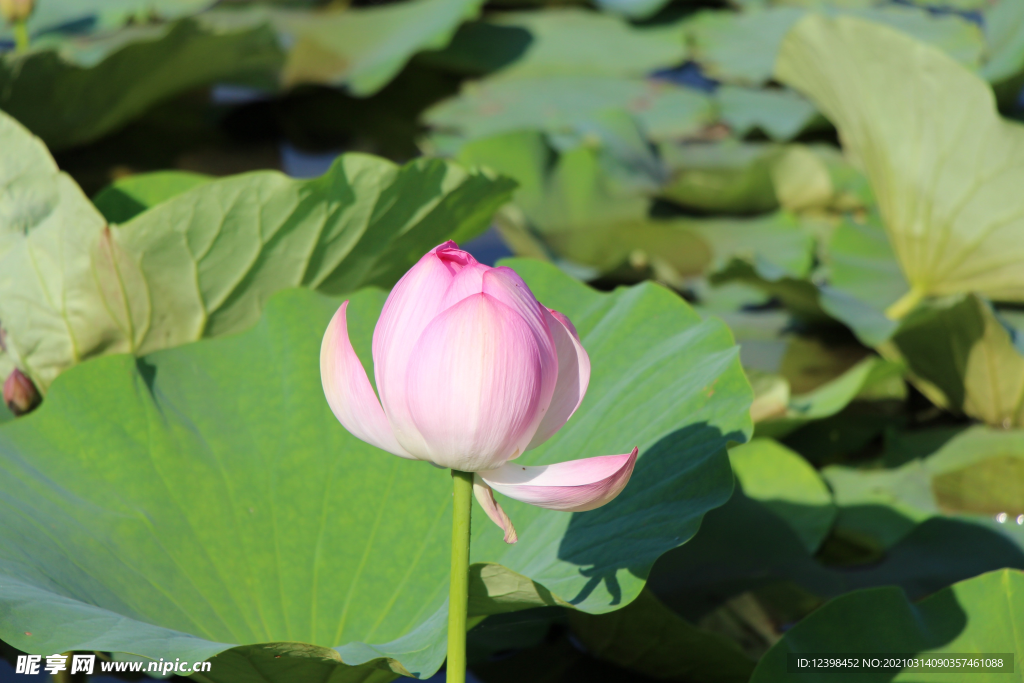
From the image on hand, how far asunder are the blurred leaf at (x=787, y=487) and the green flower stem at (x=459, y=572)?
659 millimetres

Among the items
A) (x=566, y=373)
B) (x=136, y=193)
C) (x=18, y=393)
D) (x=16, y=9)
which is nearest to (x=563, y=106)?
(x=16, y=9)

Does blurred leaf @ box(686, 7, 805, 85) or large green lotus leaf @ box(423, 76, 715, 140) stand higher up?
blurred leaf @ box(686, 7, 805, 85)

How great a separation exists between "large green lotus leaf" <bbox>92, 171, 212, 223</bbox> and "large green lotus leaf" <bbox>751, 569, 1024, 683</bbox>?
3.05ft

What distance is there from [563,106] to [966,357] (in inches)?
54.4

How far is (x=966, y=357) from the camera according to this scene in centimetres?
131

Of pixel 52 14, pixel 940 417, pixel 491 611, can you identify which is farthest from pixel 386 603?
pixel 52 14

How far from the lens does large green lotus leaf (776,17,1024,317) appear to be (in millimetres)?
1342

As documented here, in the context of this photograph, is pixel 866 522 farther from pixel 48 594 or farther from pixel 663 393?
pixel 48 594

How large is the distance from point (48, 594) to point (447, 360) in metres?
0.39

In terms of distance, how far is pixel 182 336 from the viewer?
106cm

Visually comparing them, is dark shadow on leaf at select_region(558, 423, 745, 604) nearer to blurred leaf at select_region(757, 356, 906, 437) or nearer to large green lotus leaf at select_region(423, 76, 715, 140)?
blurred leaf at select_region(757, 356, 906, 437)

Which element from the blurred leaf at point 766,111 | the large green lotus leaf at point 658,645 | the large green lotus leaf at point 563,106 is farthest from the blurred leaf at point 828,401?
the large green lotus leaf at point 563,106

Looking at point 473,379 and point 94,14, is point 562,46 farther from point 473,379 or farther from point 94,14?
point 473,379

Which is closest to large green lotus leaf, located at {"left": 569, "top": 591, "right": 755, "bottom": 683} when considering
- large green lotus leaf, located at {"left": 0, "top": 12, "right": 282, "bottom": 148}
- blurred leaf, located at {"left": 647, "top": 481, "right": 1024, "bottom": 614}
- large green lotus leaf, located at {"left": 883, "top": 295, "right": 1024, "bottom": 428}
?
blurred leaf, located at {"left": 647, "top": 481, "right": 1024, "bottom": 614}
